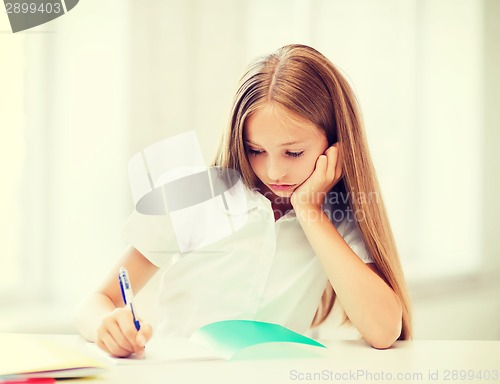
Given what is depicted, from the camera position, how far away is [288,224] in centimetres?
99

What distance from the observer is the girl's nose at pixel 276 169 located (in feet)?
3.08

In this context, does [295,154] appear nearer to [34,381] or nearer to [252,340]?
[252,340]

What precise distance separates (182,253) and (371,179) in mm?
306

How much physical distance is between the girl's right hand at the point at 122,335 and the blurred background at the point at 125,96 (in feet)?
0.38

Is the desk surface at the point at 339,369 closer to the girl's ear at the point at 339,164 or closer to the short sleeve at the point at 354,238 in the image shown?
the short sleeve at the point at 354,238

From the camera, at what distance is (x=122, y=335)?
2.75ft

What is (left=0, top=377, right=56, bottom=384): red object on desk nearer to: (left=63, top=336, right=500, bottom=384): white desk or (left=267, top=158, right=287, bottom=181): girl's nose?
(left=63, top=336, right=500, bottom=384): white desk

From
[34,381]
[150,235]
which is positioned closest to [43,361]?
[34,381]

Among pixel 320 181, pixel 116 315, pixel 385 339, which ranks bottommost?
pixel 385 339

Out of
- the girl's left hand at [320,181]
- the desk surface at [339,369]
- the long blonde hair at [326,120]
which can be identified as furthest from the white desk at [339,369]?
the girl's left hand at [320,181]

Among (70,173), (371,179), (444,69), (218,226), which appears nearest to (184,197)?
(218,226)

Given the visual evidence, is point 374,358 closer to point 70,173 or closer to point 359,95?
point 359,95

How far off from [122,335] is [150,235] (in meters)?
0.18

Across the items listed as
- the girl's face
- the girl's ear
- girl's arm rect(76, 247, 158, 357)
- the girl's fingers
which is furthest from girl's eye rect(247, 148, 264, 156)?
the girl's fingers
